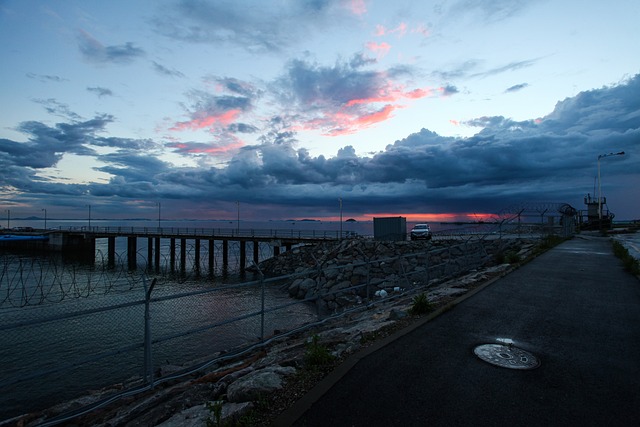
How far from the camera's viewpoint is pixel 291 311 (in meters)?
21.9

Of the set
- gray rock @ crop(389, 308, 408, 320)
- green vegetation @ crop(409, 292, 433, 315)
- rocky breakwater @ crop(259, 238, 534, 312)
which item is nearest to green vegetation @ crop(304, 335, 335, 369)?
gray rock @ crop(389, 308, 408, 320)

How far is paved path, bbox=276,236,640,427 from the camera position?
4402 mm

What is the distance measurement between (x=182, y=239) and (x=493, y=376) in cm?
5764

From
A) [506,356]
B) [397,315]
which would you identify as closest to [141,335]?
[397,315]

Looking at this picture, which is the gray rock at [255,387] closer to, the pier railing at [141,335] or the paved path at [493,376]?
the paved path at [493,376]

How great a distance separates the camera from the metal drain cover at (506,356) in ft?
19.6

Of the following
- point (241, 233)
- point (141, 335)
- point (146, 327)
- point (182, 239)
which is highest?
point (146, 327)

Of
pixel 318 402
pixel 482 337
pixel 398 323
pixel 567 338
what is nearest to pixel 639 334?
pixel 567 338

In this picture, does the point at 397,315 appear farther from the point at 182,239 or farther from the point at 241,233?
the point at 241,233

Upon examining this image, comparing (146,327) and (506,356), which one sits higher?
(146,327)

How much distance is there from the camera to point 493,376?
553cm

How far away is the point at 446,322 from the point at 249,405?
18.1 ft

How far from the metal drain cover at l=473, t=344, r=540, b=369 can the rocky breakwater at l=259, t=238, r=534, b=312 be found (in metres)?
6.80

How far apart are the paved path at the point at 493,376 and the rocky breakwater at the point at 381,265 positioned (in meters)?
5.46
